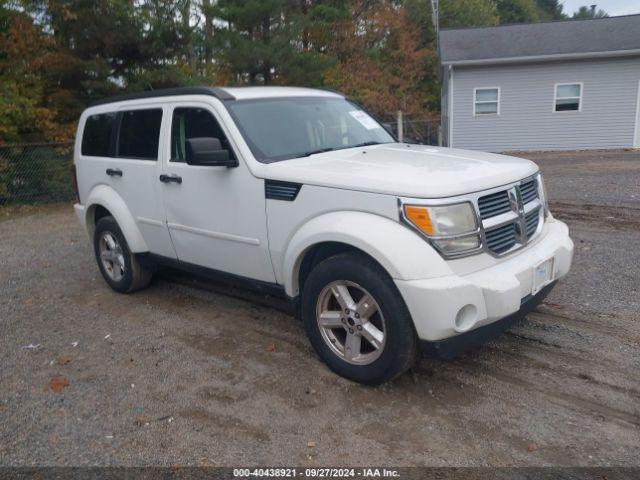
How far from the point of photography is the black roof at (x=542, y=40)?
62.4 feet

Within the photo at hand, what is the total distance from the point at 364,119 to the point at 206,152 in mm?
1831

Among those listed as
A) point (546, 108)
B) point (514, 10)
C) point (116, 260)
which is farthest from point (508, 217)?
point (514, 10)

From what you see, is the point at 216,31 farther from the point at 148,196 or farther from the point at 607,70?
the point at 148,196

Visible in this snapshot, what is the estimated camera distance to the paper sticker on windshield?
534 cm

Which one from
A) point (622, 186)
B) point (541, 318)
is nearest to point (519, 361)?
point (541, 318)

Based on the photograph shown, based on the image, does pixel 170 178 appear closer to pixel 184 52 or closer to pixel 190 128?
pixel 190 128

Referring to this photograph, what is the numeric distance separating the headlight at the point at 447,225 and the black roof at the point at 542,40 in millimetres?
17649

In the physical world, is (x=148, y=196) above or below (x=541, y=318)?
above

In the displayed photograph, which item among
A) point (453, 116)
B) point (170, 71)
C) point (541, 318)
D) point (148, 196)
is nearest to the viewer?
point (541, 318)

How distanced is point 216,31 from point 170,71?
16.6 ft

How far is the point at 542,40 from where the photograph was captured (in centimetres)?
2011

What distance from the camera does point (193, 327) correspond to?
5.06 meters

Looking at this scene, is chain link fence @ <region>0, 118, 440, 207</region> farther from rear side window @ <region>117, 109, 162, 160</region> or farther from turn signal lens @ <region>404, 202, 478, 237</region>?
turn signal lens @ <region>404, 202, 478, 237</region>

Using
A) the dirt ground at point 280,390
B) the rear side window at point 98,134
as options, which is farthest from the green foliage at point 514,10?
the rear side window at point 98,134
